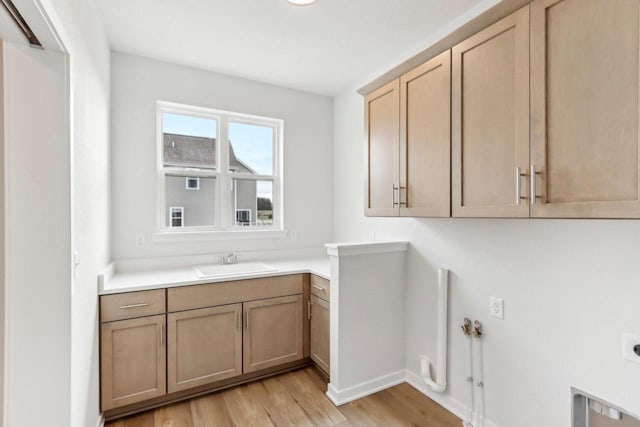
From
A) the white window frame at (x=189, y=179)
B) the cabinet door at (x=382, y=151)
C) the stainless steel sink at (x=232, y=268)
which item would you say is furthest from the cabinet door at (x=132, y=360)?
the cabinet door at (x=382, y=151)

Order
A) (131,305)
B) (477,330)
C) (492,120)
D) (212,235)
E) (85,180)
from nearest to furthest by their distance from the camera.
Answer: (492,120) < (85,180) < (477,330) < (131,305) < (212,235)

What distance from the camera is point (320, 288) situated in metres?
2.49

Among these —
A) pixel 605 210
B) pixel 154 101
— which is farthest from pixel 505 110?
pixel 154 101

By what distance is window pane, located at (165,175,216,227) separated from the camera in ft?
9.18

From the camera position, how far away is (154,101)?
2.64 meters

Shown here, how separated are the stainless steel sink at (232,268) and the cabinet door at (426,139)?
52.9 inches

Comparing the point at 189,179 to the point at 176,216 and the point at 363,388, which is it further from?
the point at 363,388

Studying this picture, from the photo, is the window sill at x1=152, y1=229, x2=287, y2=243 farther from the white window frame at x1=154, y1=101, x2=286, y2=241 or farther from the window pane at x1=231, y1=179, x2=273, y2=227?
the window pane at x1=231, y1=179, x2=273, y2=227

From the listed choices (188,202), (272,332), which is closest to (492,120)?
(272,332)

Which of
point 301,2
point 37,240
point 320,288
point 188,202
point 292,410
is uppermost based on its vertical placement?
point 301,2

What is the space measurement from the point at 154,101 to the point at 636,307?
3.33m

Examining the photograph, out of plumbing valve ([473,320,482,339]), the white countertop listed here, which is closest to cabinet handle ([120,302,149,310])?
the white countertop

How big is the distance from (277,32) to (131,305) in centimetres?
211

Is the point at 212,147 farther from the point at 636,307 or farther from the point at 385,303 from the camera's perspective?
the point at 636,307
